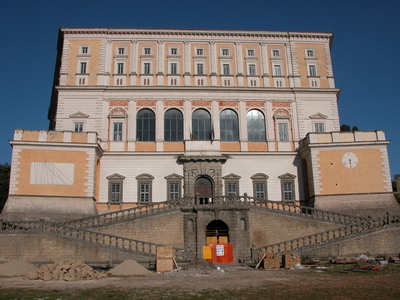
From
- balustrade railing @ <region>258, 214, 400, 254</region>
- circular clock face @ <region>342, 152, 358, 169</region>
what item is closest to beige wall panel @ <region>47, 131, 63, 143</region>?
balustrade railing @ <region>258, 214, 400, 254</region>

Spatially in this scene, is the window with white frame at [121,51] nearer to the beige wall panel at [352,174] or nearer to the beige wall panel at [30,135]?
the beige wall panel at [30,135]

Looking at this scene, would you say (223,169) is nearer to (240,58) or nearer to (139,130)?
(139,130)

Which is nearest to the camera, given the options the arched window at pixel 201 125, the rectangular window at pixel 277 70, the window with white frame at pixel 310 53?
the arched window at pixel 201 125

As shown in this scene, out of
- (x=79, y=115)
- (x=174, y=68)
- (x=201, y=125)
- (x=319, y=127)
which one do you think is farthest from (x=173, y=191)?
(x=319, y=127)

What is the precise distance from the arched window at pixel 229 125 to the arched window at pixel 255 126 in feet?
3.69

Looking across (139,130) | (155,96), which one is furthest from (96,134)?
(155,96)

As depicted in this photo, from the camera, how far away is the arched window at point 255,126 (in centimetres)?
3497

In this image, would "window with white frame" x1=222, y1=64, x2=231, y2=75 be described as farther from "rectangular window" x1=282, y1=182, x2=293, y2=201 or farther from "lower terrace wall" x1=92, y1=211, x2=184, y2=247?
"lower terrace wall" x1=92, y1=211, x2=184, y2=247

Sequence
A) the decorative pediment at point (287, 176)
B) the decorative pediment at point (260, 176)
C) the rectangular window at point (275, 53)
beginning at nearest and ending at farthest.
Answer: the decorative pediment at point (260, 176) < the decorative pediment at point (287, 176) < the rectangular window at point (275, 53)

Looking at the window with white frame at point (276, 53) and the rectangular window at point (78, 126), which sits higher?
the window with white frame at point (276, 53)

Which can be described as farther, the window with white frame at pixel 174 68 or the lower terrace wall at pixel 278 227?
the window with white frame at pixel 174 68

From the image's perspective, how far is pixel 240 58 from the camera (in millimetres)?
37062

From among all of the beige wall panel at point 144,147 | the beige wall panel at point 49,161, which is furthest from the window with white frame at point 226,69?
the beige wall panel at point 49,161

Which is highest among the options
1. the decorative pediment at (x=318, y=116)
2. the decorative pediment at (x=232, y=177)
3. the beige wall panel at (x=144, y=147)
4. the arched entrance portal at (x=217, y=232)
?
the decorative pediment at (x=318, y=116)
